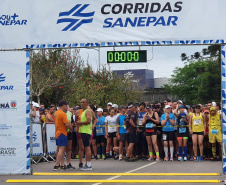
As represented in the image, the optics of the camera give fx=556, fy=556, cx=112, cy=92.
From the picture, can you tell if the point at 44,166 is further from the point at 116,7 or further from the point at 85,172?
the point at 116,7

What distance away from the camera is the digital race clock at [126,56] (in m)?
14.5

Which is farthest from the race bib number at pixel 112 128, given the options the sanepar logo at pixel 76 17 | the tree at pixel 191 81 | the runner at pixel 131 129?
the tree at pixel 191 81

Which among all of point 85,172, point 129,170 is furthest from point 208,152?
point 85,172

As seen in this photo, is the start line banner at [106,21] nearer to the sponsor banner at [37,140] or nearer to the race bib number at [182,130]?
the sponsor banner at [37,140]

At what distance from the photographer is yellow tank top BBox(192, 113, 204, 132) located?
1991cm

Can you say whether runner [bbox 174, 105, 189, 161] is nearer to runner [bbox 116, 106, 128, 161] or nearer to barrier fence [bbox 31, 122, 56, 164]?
runner [bbox 116, 106, 128, 161]

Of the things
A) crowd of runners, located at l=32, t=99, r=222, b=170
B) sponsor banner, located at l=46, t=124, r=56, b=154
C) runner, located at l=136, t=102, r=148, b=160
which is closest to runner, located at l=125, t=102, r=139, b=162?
crowd of runners, located at l=32, t=99, r=222, b=170

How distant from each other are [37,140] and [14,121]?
4770mm

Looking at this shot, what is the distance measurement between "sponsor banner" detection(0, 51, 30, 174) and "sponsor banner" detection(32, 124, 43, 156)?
440 cm

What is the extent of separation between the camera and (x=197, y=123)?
19.9 meters

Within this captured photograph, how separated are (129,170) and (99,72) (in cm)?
4003

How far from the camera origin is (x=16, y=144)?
15.2m

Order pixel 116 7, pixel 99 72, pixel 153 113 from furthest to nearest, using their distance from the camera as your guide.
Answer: pixel 99 72
pixel 153 113
pixel 116 7

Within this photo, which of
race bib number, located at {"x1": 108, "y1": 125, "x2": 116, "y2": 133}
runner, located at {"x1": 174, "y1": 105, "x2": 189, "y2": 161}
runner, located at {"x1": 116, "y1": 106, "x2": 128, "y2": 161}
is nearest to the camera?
runner, located at {"x1": 174, "y1": 105, "x2": 189, "y2": 161}
